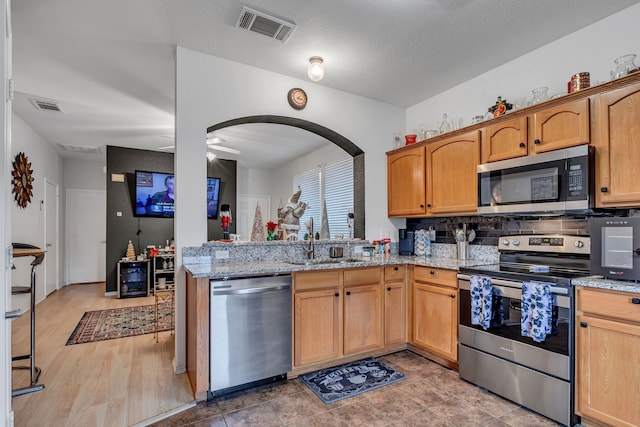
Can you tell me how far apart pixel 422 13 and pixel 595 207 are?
5.84ft

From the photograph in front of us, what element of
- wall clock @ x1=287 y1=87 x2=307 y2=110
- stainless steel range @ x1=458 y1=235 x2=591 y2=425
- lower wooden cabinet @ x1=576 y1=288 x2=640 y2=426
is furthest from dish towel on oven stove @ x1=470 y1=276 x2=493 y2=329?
wall clock @ x1=287 y1=87 x2=307 y2=110

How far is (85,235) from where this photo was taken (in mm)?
7023

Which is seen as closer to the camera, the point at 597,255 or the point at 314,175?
the point at 597,255

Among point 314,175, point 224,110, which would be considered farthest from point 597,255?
point 314,175

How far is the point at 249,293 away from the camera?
2.40 metres

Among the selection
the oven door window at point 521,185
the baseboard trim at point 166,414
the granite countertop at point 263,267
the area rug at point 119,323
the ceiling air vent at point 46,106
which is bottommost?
the area rug at point 119,323

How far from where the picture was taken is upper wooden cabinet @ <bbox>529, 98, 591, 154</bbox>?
2.24 metres

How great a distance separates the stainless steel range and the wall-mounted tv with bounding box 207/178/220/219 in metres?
5.12

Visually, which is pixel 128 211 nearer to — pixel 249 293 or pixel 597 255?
pixel 249 293

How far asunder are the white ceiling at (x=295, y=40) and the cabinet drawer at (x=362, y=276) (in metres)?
1.90

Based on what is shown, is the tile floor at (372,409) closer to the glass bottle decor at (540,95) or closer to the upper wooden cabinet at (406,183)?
the upper wooden cabinet at (406,183)

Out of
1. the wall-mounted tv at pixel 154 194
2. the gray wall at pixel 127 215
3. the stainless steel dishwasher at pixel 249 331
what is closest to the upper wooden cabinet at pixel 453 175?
the stainless steel dishwasher at pixel 249 331

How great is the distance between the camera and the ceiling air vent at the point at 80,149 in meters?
6.04

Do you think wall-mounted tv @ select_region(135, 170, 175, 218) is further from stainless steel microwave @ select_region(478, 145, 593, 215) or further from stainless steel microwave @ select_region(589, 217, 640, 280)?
stainless steel microwave @ select_region(589, 217, 640, 280)
